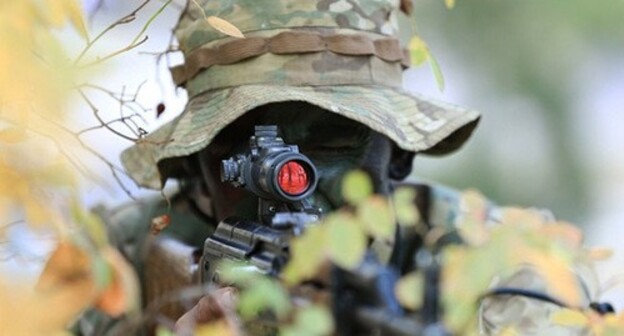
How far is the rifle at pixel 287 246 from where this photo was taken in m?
1.09

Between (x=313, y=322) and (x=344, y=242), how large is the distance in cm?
12

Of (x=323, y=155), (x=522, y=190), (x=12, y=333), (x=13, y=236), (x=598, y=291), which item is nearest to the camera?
(x=12, y=333)

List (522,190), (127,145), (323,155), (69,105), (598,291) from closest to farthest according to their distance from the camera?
(69,105) → (323,155) → (598,291) → (127,145) → (522,190)

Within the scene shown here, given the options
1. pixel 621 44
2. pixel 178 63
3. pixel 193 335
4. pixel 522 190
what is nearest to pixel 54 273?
pixel 193 335

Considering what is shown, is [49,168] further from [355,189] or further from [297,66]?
[297,66]

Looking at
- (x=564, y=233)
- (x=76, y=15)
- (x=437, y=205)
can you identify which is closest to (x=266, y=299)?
(x=76, y=15)

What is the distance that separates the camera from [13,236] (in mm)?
1451

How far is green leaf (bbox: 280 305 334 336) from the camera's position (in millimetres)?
1179

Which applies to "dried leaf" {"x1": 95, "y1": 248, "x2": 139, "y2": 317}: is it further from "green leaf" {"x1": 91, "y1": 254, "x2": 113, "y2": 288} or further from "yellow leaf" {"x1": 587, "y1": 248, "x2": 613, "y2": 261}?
"yellow leaf" {"x1": 587, "y1": 248, "x2": 613, "y2": 261}

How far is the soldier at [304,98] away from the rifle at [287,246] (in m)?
0.28

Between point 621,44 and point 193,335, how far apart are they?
612 cm

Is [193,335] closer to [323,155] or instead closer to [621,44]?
[323,155]

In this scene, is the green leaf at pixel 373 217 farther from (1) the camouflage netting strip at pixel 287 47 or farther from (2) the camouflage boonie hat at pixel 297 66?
(1) the camouflage netting strip at pixel 287 47

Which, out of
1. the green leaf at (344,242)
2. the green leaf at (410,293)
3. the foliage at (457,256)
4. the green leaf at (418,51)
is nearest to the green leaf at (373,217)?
the foliage at (457,256)
